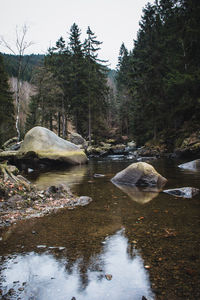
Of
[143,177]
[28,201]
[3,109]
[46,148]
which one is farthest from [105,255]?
[3,109]

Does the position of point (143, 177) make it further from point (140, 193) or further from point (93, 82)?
point (93, 82)

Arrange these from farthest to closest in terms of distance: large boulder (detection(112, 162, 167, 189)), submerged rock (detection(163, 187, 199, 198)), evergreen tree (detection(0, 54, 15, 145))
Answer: evergreen tree (detection(0, 54, 15, 145)) → large boulder (detection(112, 162, 167, 189)) → submerged rock (detection(163, 187, 199, 198))

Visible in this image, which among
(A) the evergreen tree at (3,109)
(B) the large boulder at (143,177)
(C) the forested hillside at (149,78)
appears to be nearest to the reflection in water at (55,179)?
(B) the large boulder at (143,177)

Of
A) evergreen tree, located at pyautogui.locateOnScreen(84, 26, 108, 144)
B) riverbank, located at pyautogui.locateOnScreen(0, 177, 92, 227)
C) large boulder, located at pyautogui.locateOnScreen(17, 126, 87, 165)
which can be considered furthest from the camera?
evergreen tree, located at pyautogui.locateOnScreen(84, 26, 108, 144)

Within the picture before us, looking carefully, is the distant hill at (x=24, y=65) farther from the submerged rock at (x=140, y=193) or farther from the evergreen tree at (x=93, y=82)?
the submerged rock at (x=140, y=193)

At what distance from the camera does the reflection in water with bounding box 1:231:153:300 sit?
217 cm

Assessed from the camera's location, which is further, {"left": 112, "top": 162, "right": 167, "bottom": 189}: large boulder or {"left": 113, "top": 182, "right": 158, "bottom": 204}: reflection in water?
{"left": 112, "top": 162, "right": 167, "bottom": 189}: large boulder

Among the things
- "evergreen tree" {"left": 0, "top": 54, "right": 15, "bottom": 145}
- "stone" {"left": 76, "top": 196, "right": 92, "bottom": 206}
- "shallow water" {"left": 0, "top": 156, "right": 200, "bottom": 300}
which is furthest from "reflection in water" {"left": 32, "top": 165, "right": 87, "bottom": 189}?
"evergreen tree" {"left": 0, "top": 54, "right": 15, "bottom": 145}

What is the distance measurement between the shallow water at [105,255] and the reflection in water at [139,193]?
2.87 ft

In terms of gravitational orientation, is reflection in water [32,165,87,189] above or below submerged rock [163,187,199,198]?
below

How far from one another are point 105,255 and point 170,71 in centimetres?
2492

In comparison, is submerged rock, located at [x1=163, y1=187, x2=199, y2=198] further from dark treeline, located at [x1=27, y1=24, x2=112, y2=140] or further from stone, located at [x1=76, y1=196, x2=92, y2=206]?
dark treeline, located at [x1=27, y1=24, x2=112, y2=140]

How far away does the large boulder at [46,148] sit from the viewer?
13.7m

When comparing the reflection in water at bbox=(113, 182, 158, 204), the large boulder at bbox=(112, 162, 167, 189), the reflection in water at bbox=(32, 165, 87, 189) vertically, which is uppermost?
the large boulder at bbox=(112, 162, 167, 189)
